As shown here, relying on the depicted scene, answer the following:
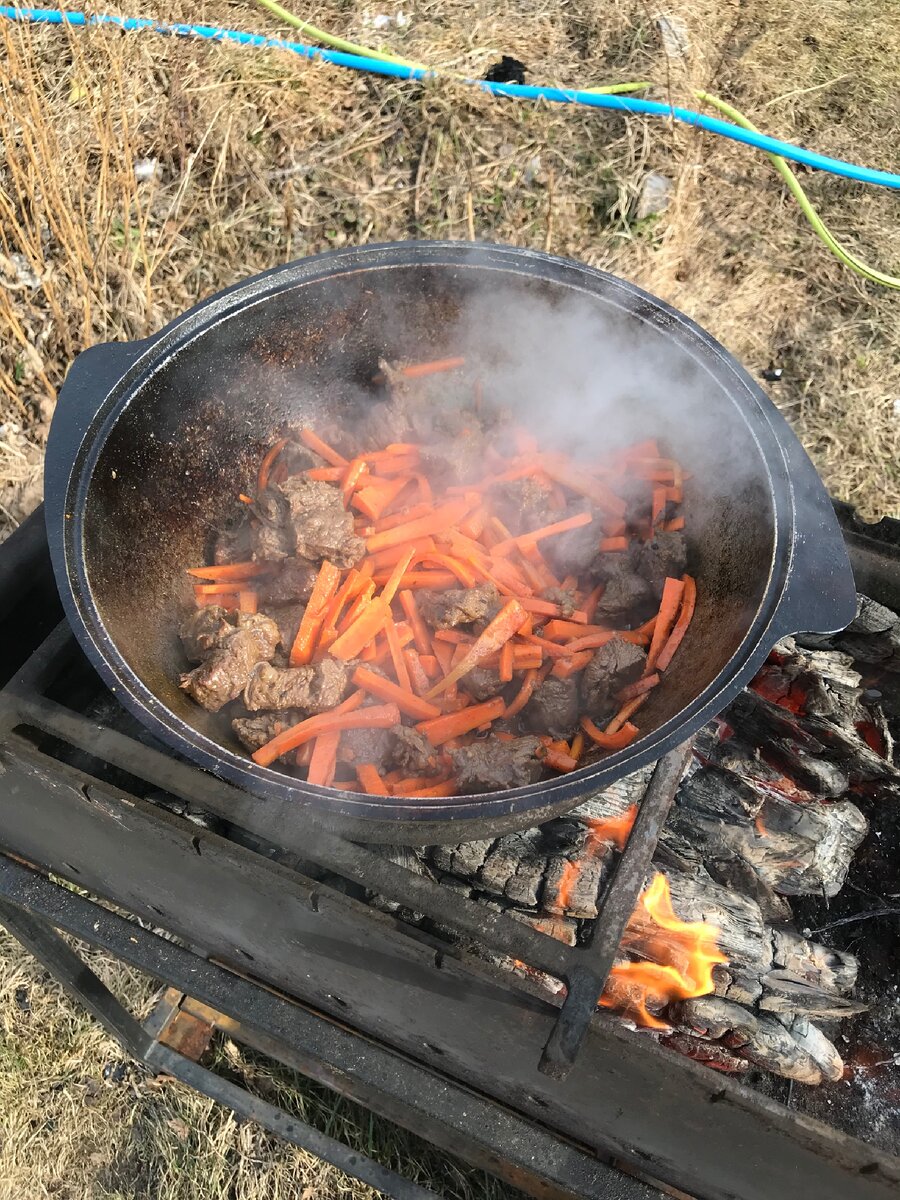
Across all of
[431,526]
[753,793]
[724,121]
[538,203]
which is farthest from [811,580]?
[724,121]

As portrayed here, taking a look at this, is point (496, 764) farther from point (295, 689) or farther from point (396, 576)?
point (396, 576)

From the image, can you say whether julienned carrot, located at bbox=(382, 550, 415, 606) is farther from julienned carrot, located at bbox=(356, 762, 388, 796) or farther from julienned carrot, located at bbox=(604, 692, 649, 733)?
julienned carrot, located at bbox=(604, 692, 649, 733)


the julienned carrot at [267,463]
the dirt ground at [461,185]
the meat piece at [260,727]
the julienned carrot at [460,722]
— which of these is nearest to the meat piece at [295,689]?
the meat piece at [260,727]

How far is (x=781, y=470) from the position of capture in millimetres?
2139

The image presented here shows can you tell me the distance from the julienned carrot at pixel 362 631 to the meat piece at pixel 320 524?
0.18 metres

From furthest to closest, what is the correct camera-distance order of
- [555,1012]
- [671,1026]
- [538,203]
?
1. [538,203]
2. [671,1026]
3. [555,1012]

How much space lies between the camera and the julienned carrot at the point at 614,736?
85.6 inches

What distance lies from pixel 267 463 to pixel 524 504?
90 cm

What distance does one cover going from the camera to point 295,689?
236cm

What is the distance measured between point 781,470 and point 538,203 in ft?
12.5

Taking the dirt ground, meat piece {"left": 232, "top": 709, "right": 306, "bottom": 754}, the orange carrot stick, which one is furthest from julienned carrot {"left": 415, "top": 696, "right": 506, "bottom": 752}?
the dirt ground

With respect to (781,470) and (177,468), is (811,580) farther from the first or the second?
(177,468)

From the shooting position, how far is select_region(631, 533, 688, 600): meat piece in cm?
254

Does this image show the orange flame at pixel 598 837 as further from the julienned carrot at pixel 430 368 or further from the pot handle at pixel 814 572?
the julienned carrot at pixel 430 368
